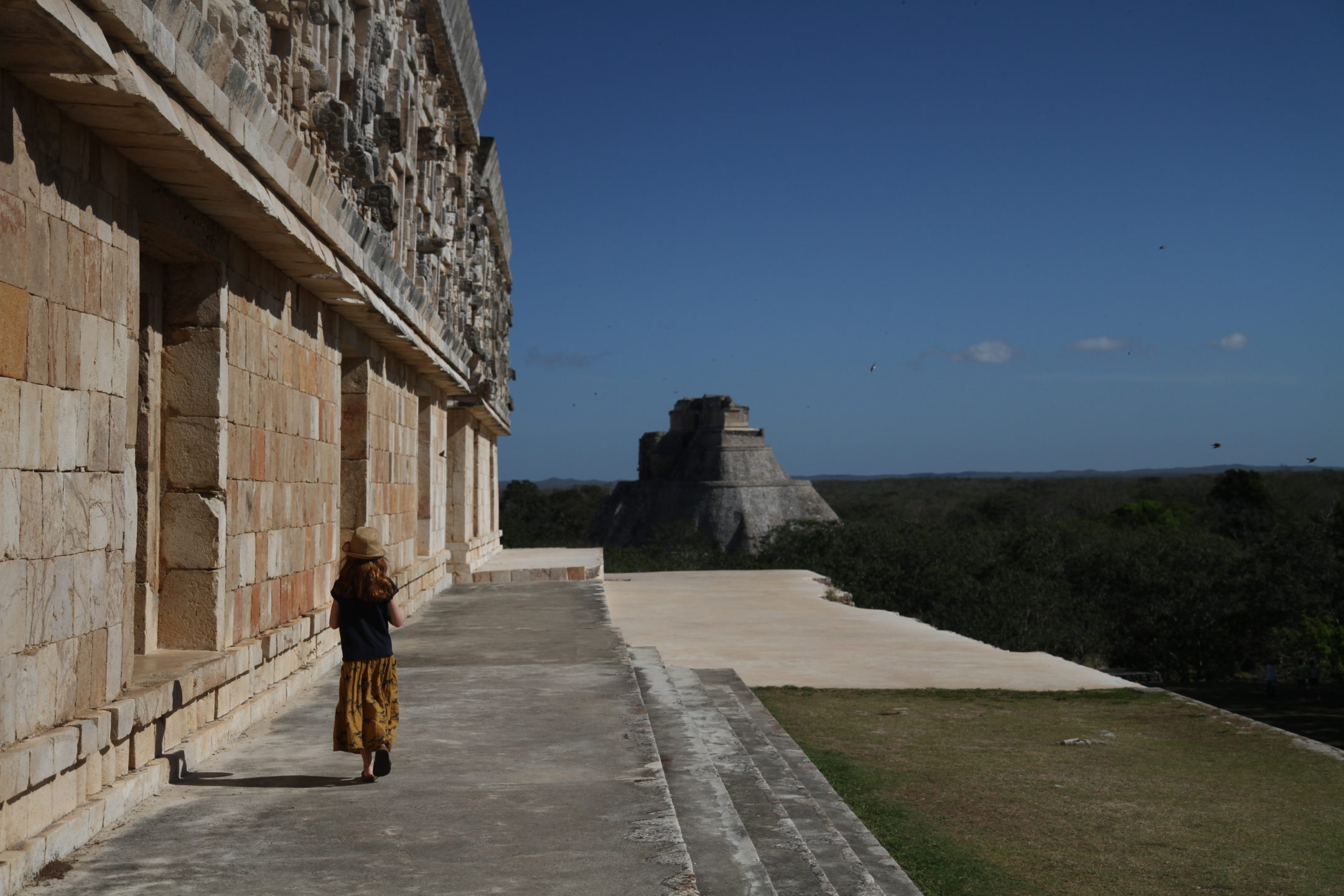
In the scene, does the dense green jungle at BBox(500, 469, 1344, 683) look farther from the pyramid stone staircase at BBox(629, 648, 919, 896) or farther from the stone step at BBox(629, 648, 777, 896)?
the stone step at BBox(629, 648, 777, 896)

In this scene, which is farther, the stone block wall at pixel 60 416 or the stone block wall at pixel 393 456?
the stone block wall at pixel 393 456

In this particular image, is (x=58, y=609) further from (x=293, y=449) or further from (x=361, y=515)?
(x=361, y=515)

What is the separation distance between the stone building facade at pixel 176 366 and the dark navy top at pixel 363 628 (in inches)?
24.5

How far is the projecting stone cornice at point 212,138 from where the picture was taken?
3.26 meters

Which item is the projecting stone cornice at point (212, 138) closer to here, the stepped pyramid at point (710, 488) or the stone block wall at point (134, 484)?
the stone block wall at point (134, 484)

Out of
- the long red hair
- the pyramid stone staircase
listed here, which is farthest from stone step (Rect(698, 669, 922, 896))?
the long red hair

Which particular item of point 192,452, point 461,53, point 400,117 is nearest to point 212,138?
point 192,452

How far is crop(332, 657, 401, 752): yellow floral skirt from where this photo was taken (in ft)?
14.0

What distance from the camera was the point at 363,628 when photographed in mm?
4402

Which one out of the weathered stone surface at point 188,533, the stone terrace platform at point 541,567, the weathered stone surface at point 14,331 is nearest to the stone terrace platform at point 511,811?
the weathered stone surface at point 188,533

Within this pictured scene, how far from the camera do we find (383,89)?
840cm

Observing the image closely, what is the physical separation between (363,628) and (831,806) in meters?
Answer: 2.32

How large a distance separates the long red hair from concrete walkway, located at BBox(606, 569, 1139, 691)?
544 centimetres

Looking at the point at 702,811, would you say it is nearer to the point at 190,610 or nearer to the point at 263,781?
the point at 263,781
